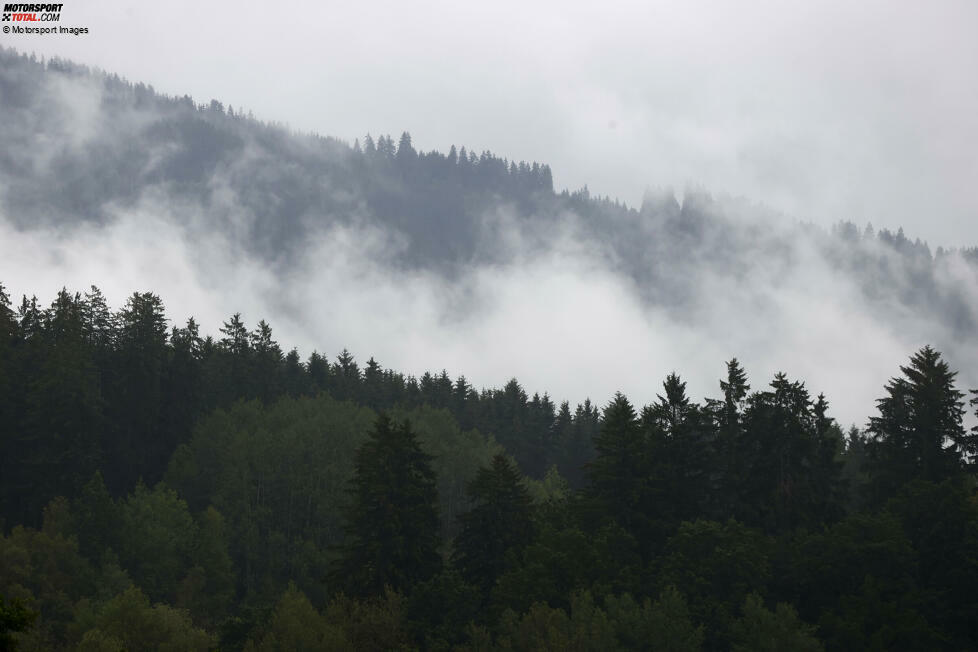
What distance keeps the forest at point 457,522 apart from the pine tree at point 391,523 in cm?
15

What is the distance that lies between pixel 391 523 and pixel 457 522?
1133 cm

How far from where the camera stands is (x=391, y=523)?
53.4 m

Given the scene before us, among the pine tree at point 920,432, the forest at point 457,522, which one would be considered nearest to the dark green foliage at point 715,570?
the forest at point 457,522

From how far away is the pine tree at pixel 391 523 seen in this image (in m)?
53.0

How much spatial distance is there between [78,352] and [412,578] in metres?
42.4

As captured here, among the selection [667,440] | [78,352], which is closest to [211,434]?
[78,352]

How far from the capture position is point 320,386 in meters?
120

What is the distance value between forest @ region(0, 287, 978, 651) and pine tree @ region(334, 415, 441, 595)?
15 centimetres

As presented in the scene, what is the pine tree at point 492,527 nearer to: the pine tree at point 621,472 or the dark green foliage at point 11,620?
the pine tree at point 621,472

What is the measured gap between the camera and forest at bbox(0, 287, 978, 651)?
1804 inches

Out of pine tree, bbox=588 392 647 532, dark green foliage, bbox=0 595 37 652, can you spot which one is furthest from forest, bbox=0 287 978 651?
pine tree, bbox=588 392 647 532

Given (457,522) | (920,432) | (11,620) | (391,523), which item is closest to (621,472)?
(457,522)

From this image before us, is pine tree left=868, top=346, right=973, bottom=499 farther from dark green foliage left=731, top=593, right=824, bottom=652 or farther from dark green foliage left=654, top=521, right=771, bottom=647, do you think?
dark green foliage left=731, top=593, right=824, bottom=652

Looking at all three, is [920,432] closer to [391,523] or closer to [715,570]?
[715,570]
